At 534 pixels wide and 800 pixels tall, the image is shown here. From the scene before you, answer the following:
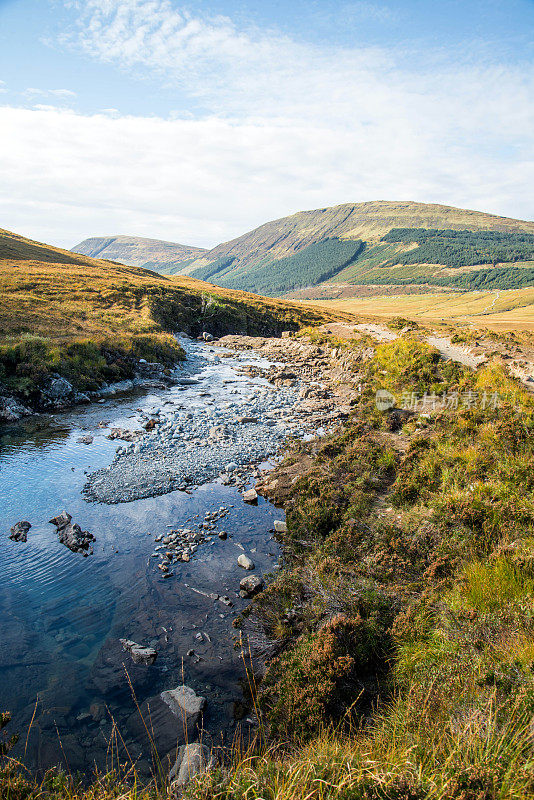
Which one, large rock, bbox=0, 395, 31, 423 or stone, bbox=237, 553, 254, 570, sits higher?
large rock, bbox=0, 395, 31, 423

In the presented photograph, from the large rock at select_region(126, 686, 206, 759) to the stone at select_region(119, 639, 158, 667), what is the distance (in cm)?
74

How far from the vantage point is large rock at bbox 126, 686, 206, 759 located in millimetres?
5562

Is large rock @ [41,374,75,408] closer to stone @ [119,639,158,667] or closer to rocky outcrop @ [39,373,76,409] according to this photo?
rocky outcrop @ [39,373,76,409]

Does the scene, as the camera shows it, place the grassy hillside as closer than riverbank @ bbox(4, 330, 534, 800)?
No

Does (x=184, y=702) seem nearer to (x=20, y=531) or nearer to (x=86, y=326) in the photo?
(x=20, y=531)

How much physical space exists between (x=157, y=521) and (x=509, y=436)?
10.8 meters

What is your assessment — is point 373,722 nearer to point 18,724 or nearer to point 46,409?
point 18,724

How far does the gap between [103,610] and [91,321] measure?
31.9 meters

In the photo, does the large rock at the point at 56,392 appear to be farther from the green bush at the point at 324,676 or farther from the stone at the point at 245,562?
the green bush at the point at 324,676

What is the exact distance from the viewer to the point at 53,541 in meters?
10.1

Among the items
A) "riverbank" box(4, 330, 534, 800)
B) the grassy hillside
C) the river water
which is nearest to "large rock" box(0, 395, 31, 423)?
the grassy hillside

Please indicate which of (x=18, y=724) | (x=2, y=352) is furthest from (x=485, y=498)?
(x=2, y=352)

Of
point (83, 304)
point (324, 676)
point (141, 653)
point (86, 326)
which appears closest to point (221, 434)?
point (141, 653)

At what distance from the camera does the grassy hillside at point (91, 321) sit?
2269 centimetres
